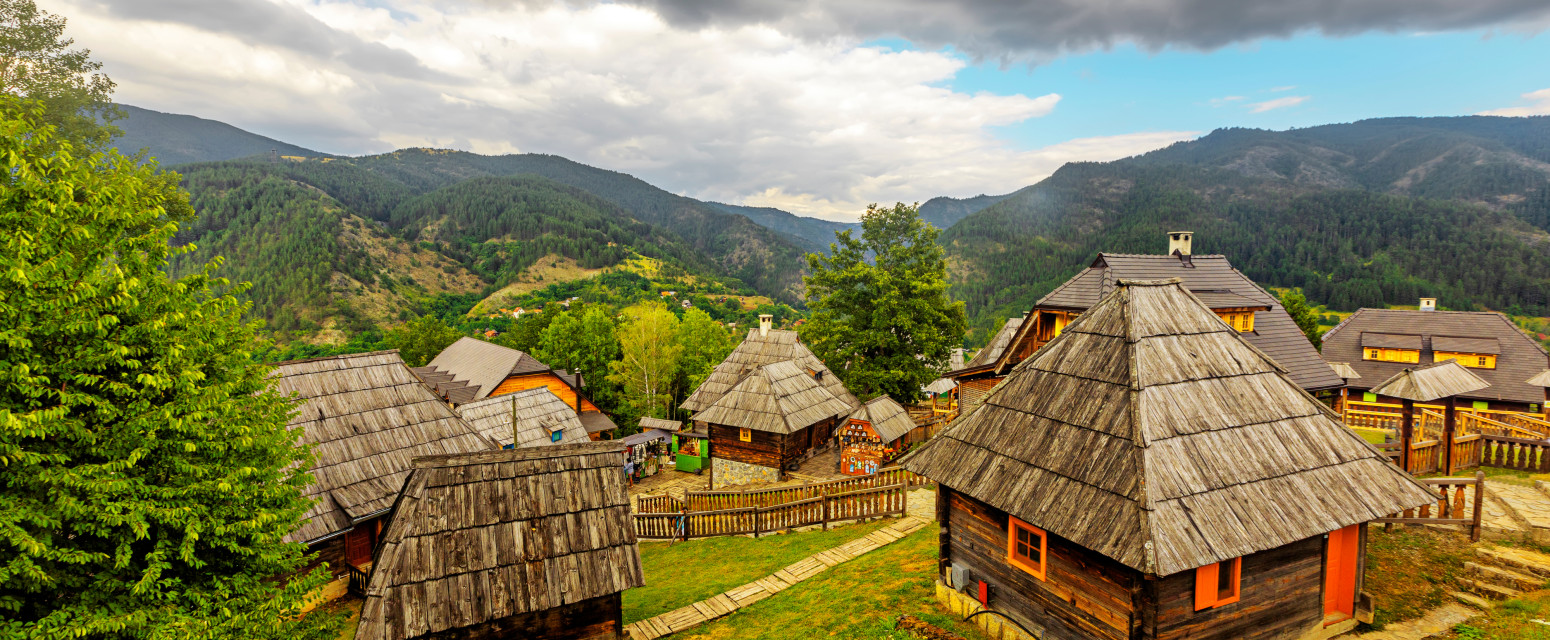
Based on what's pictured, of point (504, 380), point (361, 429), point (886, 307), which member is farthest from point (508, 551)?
point (504, 380)

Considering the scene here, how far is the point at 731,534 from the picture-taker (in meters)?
17.1

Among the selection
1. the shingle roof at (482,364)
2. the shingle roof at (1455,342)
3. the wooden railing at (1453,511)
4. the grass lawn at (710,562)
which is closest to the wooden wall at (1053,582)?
the grass lawn at (710,562)

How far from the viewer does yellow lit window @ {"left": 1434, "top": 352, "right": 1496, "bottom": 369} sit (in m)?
36.0

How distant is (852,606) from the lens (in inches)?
411

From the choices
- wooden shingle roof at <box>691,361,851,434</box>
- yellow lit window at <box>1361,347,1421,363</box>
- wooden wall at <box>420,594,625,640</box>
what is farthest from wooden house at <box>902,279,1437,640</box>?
yellow lit window at <box>1361,347,1421,363</box>

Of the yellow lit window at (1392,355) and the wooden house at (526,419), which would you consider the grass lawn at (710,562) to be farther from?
the yellow lit window at (1392,355)

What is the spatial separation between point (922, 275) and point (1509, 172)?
974 feet

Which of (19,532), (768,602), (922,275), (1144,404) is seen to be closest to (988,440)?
(1144,404)

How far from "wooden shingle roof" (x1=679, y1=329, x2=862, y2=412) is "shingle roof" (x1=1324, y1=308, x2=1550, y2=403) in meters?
28.7

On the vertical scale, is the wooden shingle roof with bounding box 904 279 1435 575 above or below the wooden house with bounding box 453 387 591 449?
above

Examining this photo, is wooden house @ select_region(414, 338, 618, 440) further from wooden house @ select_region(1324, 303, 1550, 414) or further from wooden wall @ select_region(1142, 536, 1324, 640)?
wooden house @ select_region(1324, 303, 1550, 414)

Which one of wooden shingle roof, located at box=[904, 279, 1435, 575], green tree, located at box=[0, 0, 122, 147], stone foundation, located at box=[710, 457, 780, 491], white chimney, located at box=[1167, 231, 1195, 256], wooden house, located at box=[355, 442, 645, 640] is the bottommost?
stone foundation, located at box=[710, 457, 780, 491]

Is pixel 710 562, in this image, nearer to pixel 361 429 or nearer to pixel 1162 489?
pixel 361 429

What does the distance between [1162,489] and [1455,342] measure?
50353 mm
